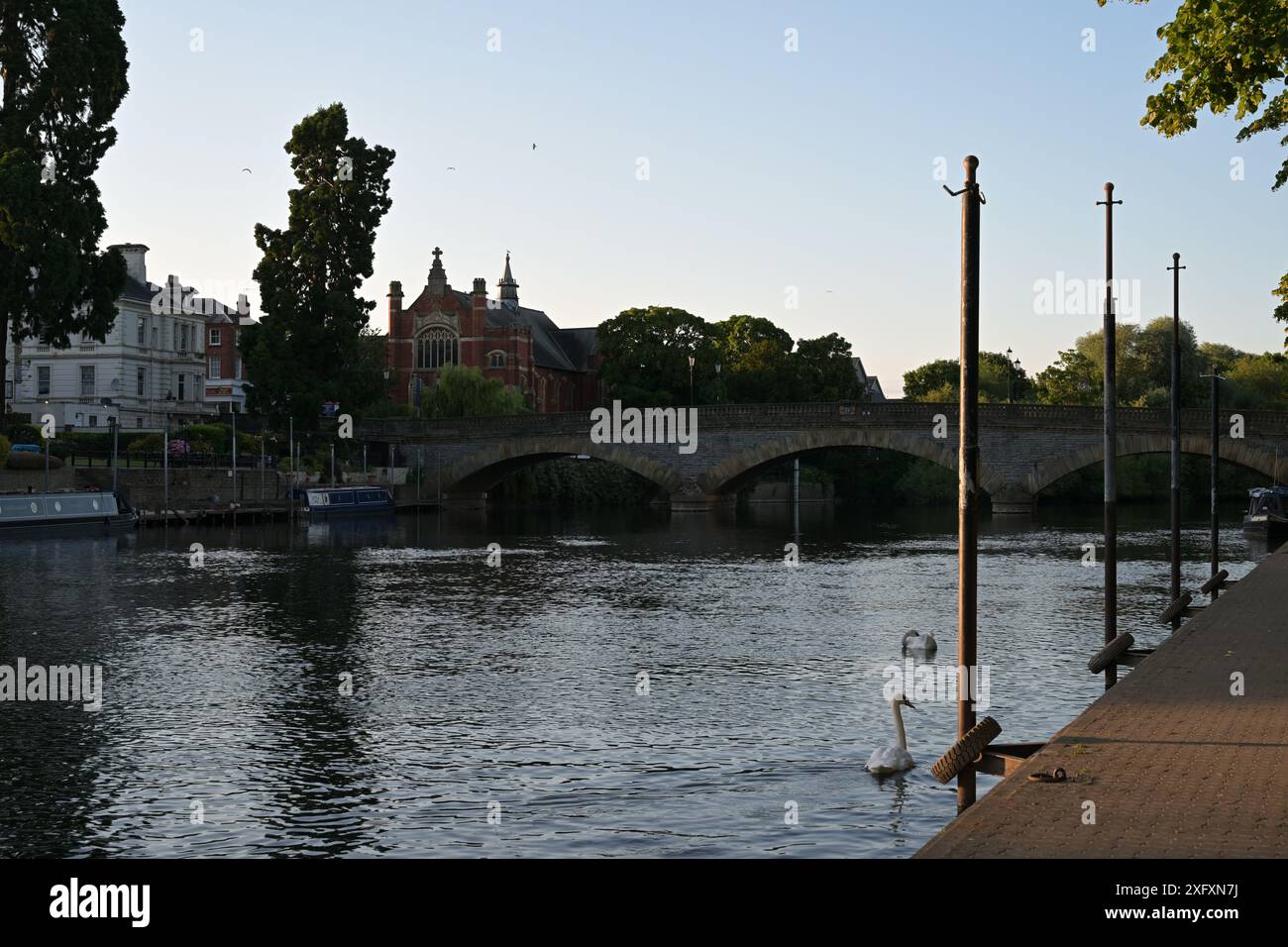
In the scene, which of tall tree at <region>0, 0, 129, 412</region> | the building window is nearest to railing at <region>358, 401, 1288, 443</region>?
tall tree at <region>0, 0, 129, 412</region>

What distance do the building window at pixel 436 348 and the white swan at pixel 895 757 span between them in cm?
10979

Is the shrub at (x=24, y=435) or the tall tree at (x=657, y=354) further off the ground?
the tall tree at (x=657, y=354)

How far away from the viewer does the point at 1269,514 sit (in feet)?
180

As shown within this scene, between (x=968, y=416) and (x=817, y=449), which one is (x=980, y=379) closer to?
(x=817, y=449)

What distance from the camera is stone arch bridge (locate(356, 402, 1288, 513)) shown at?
220 feet

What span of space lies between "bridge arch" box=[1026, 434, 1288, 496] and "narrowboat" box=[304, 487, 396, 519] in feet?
112

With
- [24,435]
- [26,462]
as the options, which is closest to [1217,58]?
[26,462]

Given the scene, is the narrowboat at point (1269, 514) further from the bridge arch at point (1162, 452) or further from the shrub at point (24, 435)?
the shrub at point (24, 435)

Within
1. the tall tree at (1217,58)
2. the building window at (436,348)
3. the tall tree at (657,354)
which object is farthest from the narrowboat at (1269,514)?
the building window at (436,348)

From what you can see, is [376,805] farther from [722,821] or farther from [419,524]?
[419,524]

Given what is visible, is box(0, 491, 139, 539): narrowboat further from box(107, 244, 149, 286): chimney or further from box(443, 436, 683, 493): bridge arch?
box(107, 244, 149, 286): chimney

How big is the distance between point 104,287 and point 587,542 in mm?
20448

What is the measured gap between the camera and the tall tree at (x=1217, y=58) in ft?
53.1

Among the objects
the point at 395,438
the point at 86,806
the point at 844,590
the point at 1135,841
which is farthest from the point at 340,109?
the point at 1135,841
